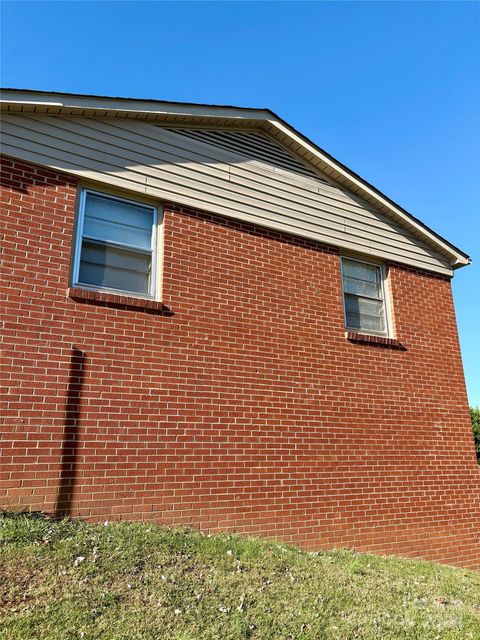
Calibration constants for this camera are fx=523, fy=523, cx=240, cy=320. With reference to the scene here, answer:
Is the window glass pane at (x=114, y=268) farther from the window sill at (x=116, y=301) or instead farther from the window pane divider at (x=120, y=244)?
the window sill at (x=116, y=301)

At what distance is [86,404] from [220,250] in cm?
269

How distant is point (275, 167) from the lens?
→ 7.97 metres

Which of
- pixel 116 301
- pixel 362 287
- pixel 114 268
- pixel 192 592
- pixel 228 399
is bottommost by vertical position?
pixel 192 592

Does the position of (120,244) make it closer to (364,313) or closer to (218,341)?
(218,341)

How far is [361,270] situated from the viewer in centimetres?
860

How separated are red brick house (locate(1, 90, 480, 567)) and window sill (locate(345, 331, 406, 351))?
2.9 inches

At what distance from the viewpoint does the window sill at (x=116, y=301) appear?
5.80 m

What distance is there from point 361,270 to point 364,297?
0.48 metres

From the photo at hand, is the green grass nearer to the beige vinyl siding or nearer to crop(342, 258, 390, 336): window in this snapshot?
crop(342, 258, 390, 336): window

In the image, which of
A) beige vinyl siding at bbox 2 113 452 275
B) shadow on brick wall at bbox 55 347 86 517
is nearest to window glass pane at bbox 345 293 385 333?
beige vinyl siding at bbox 2 113 452 275

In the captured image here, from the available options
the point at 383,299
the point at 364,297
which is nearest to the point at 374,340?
the point at 364,297

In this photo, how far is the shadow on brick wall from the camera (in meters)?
5.18

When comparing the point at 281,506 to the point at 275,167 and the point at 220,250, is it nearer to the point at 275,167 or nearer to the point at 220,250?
the point at 220,250

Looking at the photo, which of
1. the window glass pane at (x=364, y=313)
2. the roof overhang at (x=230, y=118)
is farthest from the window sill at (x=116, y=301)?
the window glass pane at (x=364, y=313)
